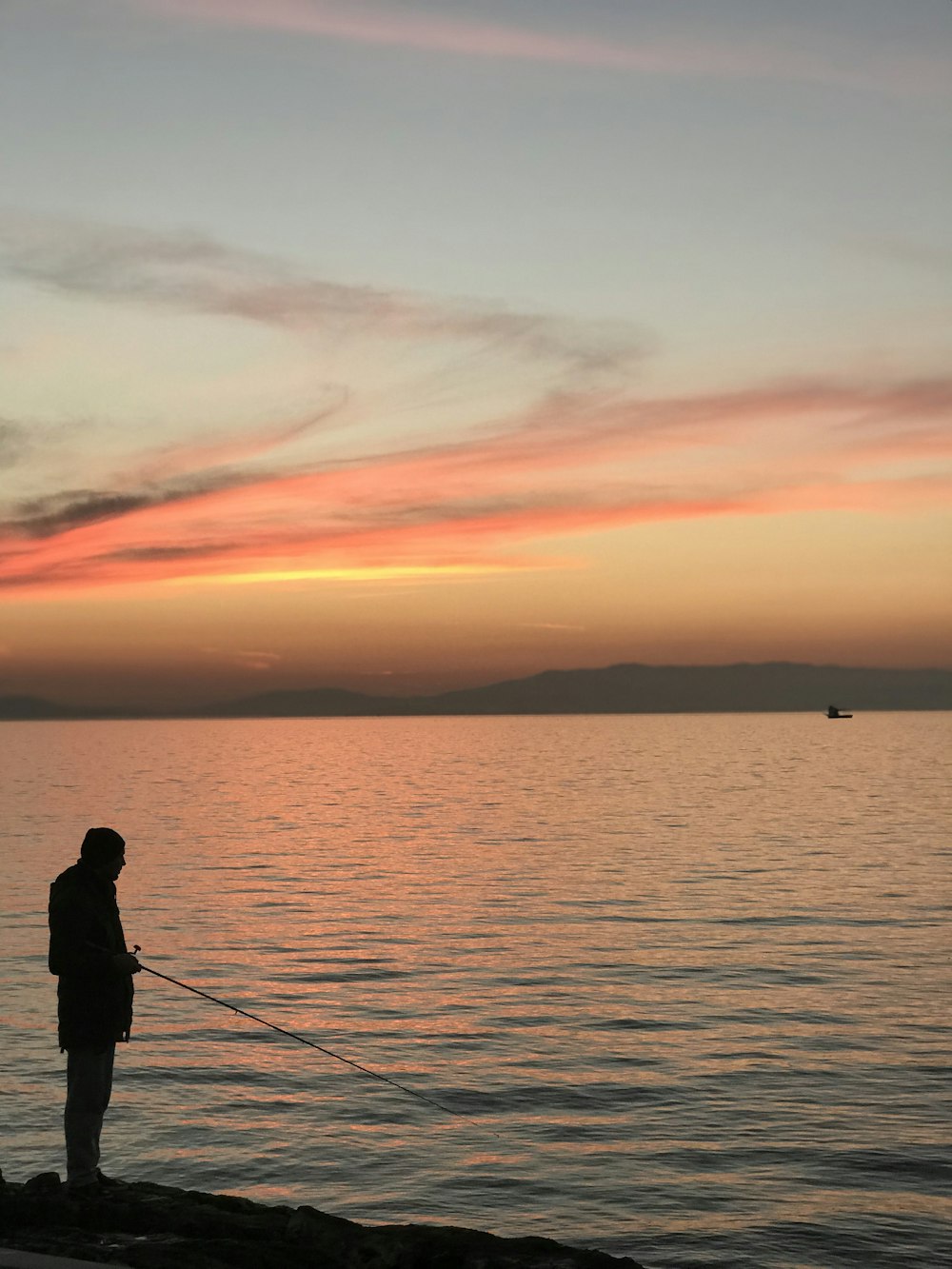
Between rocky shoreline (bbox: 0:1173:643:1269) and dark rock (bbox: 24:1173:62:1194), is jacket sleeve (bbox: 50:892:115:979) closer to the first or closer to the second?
rocky shoreline (bbox: 0:1173:643:1269)

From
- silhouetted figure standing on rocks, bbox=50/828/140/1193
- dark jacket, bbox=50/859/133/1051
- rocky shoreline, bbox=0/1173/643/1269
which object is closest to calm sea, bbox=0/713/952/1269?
rocky shoreline, bbox=0/1173/643/1269

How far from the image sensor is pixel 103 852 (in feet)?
30.1

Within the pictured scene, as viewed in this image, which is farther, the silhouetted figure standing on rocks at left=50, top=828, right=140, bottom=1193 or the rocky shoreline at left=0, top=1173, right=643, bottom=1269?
the silhouetted figure standing on rocks at left=50, top=828, right=140, bottom=1193

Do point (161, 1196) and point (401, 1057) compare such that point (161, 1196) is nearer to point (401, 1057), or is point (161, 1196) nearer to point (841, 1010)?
point (401, 1057)

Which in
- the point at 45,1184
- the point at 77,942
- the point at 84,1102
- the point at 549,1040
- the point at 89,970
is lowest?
the point at 549,1040

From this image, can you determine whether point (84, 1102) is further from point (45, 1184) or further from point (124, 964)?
point (45, 1184)

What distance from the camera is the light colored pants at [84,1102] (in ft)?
30.2

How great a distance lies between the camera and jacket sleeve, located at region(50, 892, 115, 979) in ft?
29.8

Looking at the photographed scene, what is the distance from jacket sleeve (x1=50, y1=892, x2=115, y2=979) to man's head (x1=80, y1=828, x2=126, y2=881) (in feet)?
0.81

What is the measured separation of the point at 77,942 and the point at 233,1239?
7.35 feet

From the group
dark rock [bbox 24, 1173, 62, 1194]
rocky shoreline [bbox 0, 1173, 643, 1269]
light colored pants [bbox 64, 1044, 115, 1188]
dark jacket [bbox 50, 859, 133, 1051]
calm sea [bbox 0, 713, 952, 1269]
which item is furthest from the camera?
calm sea [bbox 0, 713, 952, 1269]

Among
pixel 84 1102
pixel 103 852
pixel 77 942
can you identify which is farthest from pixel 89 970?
pixel 84 1102

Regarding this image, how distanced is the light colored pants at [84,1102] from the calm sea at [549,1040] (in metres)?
3.13

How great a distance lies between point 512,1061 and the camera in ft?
55.7
